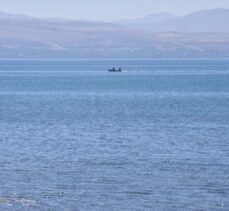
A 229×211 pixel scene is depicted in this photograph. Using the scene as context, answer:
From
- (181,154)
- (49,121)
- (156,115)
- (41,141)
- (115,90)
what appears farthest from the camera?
(115,90)

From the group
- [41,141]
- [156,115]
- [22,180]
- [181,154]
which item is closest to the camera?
[22,180]

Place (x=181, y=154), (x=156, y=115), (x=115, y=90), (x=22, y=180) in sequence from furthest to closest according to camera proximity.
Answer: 1. (x=115, y=90)
2. (x=156, y=115)
3. (x=181, y=154)
4. (x=22, y=180)

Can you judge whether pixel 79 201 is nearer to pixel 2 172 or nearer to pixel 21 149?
pixel 2 172

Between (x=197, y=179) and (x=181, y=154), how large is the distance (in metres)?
7.37

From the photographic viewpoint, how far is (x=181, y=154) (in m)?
43.6

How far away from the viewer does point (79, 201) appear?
3192cm

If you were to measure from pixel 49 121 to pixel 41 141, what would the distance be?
47.8 ft

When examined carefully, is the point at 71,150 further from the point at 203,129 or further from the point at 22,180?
the point at 203,129

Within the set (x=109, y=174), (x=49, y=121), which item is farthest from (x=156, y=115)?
(x=109, y=174)

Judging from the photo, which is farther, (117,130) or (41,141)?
(117,130)

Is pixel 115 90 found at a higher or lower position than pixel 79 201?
lower

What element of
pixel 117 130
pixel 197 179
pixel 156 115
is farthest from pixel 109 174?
pixel 156 115

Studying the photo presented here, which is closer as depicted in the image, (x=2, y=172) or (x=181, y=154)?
(x=2, y=172)

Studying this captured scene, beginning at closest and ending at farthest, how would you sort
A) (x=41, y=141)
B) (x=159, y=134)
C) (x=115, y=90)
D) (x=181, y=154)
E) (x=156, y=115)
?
1. (x=181, y=154)
2. (x=41, y=141)
3. (x=159, y=134)
4. (x=156, y=115)
5. (x=115, y=90)
